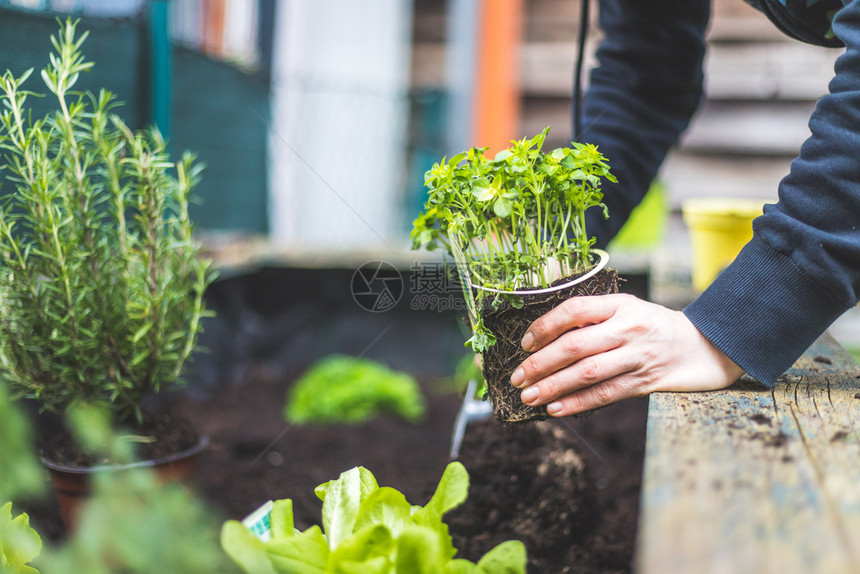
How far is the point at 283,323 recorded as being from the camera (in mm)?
3549

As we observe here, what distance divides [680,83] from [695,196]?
225 cm

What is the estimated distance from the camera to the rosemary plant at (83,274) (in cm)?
136

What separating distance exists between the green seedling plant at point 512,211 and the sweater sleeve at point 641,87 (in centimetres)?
42

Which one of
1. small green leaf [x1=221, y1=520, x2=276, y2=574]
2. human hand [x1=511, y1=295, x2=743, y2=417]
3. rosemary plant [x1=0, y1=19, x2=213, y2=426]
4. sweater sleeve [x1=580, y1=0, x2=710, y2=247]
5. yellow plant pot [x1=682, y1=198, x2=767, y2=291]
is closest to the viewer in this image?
small green leaf [x1=221, y1=520, x2=276, y2=574]

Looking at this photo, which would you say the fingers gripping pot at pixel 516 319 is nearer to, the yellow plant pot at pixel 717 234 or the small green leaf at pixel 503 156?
the small green leaf at pixel 503 156

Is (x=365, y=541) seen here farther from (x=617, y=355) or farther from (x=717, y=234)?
(x=717, y=234)

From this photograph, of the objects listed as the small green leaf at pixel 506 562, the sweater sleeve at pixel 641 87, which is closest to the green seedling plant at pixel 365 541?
the small green leaf at pixel 506 562

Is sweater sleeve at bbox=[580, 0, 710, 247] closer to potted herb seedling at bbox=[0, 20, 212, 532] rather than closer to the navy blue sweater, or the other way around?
the navy blue sweater

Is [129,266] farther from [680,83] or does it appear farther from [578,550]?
[680,83]

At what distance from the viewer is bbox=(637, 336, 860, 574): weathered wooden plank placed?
582 millimetres

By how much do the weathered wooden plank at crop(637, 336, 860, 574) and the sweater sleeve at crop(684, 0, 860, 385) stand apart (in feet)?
0.30

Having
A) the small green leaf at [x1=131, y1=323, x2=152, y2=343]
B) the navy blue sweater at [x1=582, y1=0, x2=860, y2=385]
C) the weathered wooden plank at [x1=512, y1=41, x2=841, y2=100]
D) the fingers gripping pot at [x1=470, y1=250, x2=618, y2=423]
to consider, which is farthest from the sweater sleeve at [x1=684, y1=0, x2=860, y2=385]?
the weathered wooden plank at [x1=512, y1=41, x2=841, y2=100]

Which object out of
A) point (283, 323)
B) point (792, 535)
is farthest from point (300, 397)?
point (792, 535)

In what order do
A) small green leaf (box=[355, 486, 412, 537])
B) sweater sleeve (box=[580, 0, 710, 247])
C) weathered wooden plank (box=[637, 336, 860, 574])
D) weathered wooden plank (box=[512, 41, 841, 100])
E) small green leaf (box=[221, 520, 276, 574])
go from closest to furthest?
weathered wooden plank (box=[637, 336, 860, 574]) → small green leaf (box=[221, 520, 276, 574]) → small green leaf (box=[355, 486, 412, 537]) → sweater sleeve (box=[580, 0, 710, 247]) → weathered wooden plank (box=[512, 41, 841, 100])
